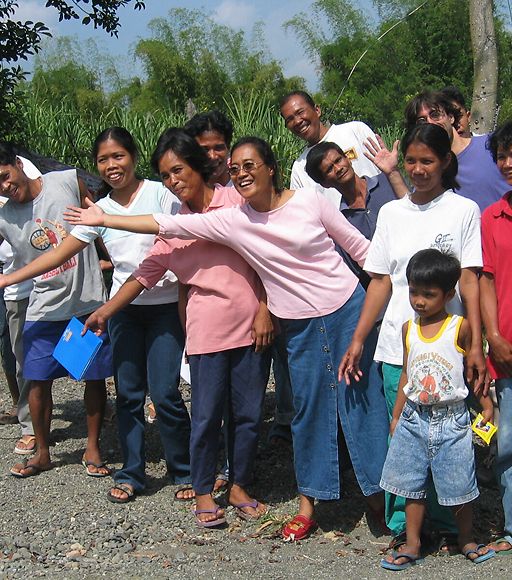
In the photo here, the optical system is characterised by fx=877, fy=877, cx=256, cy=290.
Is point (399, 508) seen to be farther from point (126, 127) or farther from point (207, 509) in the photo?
point (126, 127)

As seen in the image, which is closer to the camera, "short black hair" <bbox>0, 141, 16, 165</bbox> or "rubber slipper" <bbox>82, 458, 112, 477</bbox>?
"short black hair" <bbox>0, 141, 16, 165</bbox>

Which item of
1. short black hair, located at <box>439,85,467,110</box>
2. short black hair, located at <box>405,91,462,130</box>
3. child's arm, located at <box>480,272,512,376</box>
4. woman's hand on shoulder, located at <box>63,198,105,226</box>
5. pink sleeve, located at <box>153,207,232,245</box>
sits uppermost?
short black hair, located at <box>439,85,467,110</box>

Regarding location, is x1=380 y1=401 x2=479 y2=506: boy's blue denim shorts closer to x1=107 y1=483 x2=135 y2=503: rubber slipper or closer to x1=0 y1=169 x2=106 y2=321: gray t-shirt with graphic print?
x1=107 y1=483 x2=135 y2=503: rubber slipper

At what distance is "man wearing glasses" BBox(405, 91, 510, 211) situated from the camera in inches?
163

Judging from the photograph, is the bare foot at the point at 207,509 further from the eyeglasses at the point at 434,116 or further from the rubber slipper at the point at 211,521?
the eyeglasses at the point at 434,116

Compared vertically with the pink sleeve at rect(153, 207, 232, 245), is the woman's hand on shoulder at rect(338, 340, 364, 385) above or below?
below

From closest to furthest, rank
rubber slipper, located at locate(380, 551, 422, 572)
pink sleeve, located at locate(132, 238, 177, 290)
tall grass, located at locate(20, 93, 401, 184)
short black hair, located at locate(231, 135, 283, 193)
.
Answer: rubber slipper, located at locate(380, 551, 422, 572) → short black hair, located at locate(231, 135, 283, 193) → pink sleeve, located at locate(132, 238, 177, 290) → tall grass, located at locate(20, 93, 401, 184)

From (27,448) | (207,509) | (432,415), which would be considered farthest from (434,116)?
(27,448)

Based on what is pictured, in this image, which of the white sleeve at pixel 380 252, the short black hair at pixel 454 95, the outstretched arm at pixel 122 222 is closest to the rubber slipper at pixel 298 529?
the white sleeve at pixel 380 252

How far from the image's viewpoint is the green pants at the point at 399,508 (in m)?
3.80

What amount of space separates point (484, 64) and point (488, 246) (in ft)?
12.1

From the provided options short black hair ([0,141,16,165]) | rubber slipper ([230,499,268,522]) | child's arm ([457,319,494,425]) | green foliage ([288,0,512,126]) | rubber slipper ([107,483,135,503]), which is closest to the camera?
child's arm ([457,319,494,425])

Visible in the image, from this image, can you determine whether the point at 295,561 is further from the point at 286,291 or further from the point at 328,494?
the point at 286,291

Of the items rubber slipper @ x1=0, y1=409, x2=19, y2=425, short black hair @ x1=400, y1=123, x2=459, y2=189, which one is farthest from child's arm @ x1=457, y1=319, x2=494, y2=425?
rubber slipper @ x1=0, y1=409, x2=19, y2=425
